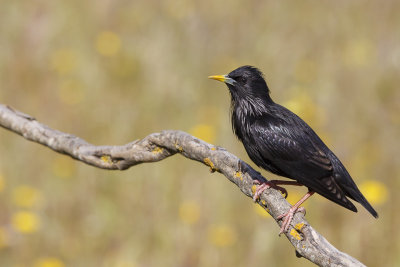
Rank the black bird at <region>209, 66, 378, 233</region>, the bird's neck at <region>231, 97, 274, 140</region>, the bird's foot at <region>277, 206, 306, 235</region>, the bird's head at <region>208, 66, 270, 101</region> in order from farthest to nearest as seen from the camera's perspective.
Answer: the bird's head at <region>208, 66, 270, 101</region>
the bird's neck at <region>231, 97, 274, 140</region>
the black bird at <region>209, 66, 378, 233</region>
the bird's foot at <region>277, 206, 306, 235</region>

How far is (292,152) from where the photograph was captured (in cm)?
410

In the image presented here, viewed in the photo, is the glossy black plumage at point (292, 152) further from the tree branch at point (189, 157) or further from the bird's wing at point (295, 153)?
the tree branch at point (189, 157)

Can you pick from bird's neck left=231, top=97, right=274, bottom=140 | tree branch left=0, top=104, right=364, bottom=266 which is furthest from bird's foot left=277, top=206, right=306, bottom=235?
bird's neck left=231, top=97, right=274, bottom=140

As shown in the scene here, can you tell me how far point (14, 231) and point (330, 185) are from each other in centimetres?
333

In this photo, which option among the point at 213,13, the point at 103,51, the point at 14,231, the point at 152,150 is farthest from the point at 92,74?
the point at 152,150

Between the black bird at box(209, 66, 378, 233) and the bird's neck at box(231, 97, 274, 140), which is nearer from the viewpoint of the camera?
the black bird at box(209, 66, 378, 233)

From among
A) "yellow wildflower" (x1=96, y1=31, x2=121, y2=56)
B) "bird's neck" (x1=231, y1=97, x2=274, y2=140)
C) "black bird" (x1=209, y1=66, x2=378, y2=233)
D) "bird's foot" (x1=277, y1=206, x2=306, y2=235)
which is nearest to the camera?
"bird's foot" (x1=277, y1=206, x2=306, y2=235)

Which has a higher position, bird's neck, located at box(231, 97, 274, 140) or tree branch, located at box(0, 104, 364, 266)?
bird's neck, located at box(231, 97, 274, 140)

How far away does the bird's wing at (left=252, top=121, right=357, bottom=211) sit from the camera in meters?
4.01

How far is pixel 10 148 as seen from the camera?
7.08 metres

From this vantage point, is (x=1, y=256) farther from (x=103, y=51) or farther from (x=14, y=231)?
(x=103, y=51)

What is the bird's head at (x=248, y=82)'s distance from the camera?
14.8ft

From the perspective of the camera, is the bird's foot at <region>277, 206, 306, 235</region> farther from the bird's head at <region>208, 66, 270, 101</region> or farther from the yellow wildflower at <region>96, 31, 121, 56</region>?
the yellow wildflower at <region>96, 31, 121, 56</region>

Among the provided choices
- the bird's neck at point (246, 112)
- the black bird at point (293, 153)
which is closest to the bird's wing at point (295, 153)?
the black bird at point (293, 153)
